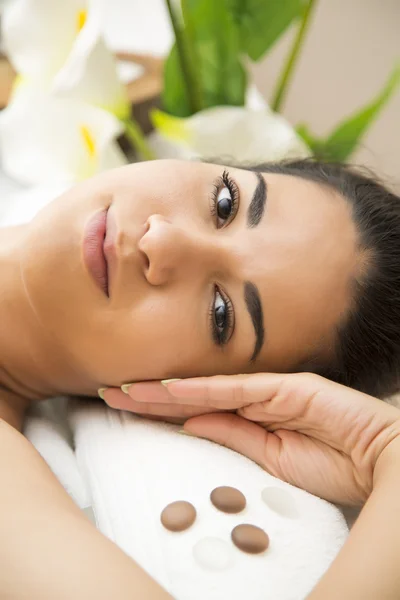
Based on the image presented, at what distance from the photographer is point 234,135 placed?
125 cm

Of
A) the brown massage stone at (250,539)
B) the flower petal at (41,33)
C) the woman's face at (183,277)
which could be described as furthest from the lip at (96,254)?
the flower petal at (41,33)

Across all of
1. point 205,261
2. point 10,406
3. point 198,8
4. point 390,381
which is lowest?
point 10,406

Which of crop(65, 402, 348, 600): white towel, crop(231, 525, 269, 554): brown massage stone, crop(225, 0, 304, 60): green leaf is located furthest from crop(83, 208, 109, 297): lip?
crop(225, 0, 304, 60): green leaf

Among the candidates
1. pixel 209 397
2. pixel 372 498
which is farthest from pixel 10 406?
pixel 372 498

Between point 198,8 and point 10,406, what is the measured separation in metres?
0.89

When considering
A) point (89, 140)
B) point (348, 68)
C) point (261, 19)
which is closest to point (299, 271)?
point (89, 140)

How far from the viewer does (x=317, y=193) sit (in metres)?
0.90

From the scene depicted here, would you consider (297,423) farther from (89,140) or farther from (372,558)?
(89,140)

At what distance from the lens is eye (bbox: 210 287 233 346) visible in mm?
816

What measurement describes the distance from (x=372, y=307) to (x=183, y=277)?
290 millimetres

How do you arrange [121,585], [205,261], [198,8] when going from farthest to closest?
[198,8] < [205,261] < [121,585]

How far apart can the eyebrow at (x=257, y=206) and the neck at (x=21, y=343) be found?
33 cm

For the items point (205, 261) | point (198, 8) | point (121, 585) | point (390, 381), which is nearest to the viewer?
point (121, 585)

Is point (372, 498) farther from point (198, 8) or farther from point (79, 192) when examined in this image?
point (198, 8)
